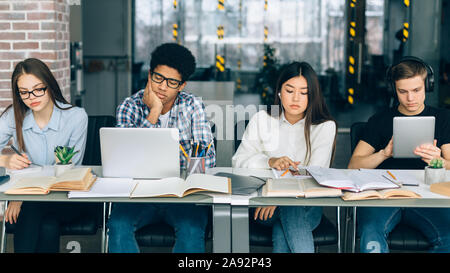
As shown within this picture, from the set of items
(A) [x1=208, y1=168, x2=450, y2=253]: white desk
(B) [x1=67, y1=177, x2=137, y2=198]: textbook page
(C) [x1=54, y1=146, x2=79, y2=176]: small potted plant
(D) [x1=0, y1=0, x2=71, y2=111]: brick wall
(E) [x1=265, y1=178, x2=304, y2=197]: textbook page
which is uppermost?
(D) [x1=0, y1=0, x2=71, y2=111]: brick wall

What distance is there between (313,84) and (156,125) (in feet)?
2.83

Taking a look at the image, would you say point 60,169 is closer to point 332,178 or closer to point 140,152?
point 140,152

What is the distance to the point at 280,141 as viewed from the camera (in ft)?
9.52

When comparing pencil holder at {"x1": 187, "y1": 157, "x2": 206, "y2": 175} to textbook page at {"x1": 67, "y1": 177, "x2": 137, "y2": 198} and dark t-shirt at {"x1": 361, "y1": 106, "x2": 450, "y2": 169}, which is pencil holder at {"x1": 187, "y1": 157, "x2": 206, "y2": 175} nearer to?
textbook page at {"x1": 67, "y1": 177, "x2": 137, "y2": 198}

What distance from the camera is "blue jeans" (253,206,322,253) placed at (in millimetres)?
2389

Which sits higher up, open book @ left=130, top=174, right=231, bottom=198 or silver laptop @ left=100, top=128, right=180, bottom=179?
silver laptop @ left=100, top=128, right=180, bottom=179

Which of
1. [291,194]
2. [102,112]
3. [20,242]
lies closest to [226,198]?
[291,194]

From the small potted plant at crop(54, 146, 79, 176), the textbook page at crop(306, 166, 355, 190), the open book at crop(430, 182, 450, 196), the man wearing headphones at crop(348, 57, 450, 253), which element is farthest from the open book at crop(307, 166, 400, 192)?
the small potted plant at crop(54, 146, 79, 176)

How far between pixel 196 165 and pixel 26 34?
6.38 ft

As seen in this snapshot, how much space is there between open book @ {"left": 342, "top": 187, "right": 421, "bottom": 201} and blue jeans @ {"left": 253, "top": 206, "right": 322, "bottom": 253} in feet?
1.22

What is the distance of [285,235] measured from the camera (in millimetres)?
2434

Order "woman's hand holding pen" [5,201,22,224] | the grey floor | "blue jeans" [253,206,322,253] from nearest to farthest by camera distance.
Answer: "blue jeans" [253,206,322,253] → "woman's hand holding pen" [5,201,22,224] → the grey floor

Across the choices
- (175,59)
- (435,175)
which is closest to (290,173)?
(435,175)

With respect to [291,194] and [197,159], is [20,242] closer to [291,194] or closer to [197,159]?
[197,159]
